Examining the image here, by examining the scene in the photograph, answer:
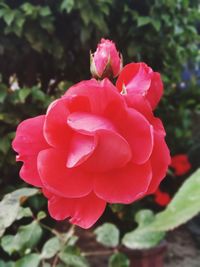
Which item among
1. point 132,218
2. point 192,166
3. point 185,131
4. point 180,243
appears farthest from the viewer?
point 192,166

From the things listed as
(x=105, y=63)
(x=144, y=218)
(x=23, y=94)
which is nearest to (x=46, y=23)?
(x=23, y=94)

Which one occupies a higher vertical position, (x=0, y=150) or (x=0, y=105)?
(x=0, y=105)

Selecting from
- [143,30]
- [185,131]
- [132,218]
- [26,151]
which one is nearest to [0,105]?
[143,30]

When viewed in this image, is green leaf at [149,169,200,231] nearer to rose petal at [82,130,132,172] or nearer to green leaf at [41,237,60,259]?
rose petal at [82,130,132,172]

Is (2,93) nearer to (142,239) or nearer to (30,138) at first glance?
(142,239)

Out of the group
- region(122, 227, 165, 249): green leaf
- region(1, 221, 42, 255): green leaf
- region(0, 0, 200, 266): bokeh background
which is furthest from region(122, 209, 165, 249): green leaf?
region(0, 0, 200, 266): bokeh background

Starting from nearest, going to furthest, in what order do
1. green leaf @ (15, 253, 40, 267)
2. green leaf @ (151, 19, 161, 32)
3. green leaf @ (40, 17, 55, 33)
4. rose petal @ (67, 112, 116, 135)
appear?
rose petal @ (67, 112, 116, 135) < green leaf @ (15, 253, 40, 267) < green leaf @ (40, 17, 55, 33) < green leaf @ (151, 19, 161, 32)

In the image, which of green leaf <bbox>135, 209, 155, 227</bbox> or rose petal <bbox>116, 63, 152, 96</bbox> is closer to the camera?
rose petal <bbox>116, 63, 152, 96</bbox>

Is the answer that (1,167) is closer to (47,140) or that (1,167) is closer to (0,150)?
(0,150)
